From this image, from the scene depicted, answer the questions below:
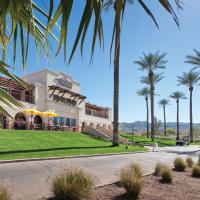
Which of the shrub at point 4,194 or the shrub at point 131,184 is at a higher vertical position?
the shrub at point 4,194

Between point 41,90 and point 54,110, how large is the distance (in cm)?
382

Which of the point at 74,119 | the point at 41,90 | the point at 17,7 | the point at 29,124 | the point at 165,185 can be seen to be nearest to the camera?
the point at 17,7

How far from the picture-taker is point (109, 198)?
7.72 meters

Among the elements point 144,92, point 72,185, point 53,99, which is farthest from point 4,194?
point 144,92

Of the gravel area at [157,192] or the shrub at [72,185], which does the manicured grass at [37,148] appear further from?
the shrub at [72,185]

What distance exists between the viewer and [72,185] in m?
7.03

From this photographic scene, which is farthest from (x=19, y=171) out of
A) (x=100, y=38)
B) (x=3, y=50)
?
(x=100, y=38)

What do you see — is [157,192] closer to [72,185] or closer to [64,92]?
[72,185]

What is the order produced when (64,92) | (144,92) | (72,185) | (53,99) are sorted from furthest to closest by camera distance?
(144,92)
(64,92)
(53,99)
(72,185)

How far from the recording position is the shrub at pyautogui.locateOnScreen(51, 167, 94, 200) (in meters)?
6.96

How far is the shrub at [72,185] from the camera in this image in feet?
22.8

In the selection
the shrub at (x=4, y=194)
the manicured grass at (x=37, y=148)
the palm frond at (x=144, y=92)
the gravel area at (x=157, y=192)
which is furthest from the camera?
the palm frond at (x=144, y=92)

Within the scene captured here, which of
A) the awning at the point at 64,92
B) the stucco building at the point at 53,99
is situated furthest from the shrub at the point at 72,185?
the awning at the point at 64,92

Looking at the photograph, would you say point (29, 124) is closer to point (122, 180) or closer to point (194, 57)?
point (194, 57)
